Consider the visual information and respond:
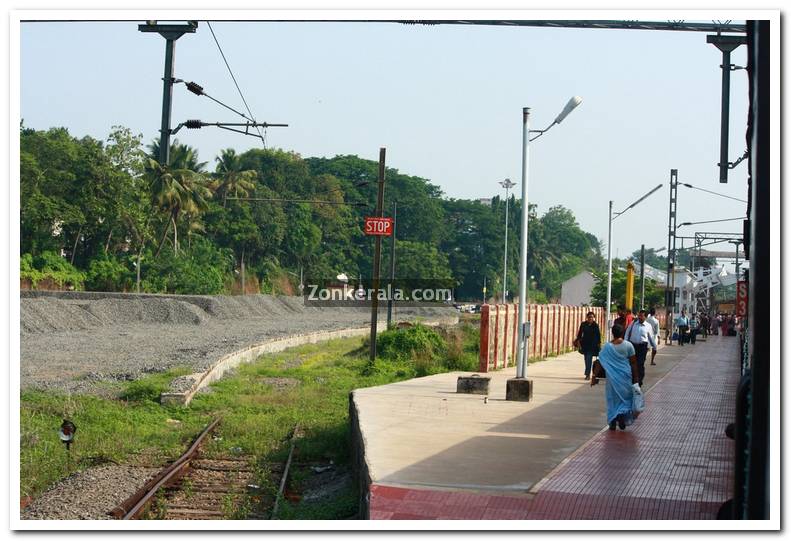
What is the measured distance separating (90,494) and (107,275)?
51582 mm

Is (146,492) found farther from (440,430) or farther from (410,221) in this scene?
(410,221)

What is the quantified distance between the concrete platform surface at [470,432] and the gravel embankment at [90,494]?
9.13 feet

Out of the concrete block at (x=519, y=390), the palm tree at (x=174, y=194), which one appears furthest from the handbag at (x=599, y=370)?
the palm tree at (x=174, y=194)

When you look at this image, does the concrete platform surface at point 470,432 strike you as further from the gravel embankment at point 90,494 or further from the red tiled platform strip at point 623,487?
the gravel embankment at point 90,494

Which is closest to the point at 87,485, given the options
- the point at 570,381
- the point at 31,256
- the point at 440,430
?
the point at 440,430

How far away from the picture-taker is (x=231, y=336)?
40250 millimetres

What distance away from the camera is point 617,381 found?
13.8 meters

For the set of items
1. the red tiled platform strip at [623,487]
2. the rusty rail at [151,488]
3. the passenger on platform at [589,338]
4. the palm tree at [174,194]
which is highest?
the palm tree at [174,194]

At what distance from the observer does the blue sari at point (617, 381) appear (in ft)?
44.9

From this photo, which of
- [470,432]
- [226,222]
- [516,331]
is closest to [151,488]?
[470,432]

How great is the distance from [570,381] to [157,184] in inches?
1772

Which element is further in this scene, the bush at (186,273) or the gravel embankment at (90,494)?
the bush at (186,273)

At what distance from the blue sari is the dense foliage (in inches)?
879

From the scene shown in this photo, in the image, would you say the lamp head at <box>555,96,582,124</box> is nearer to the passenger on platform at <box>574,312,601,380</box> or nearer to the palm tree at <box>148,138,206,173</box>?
the passenger on platform at <box>574,312,601,380</box>
